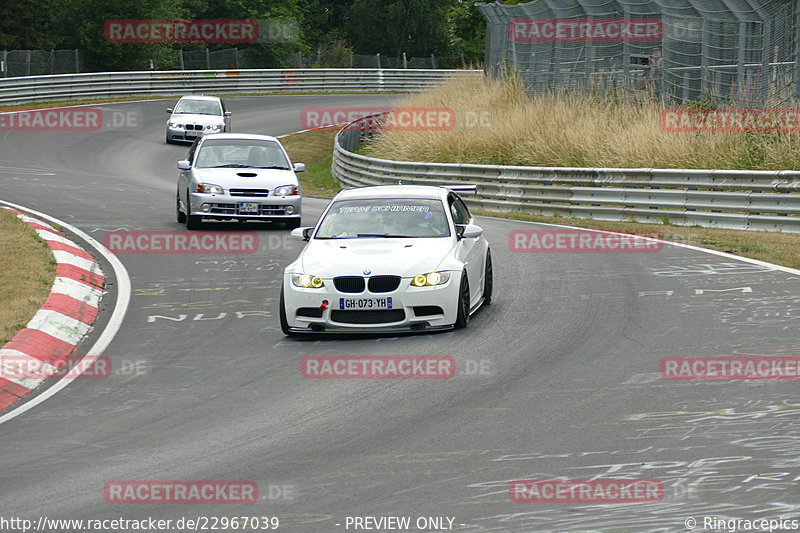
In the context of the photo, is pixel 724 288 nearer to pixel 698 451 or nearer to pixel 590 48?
pixel 698 451

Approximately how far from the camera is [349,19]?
88.8 meters

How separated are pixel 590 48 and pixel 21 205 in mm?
15529

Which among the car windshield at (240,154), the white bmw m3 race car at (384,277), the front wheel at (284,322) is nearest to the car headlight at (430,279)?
the white bmw m3 race car at (384,277)

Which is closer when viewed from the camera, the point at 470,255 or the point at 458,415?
the point at 458,415

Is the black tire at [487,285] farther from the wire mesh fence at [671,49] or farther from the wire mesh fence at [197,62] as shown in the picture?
the wire mesh fence at [197,62]

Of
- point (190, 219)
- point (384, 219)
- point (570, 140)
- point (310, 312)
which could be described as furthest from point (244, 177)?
point (570, 140)

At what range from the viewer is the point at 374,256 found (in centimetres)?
1123

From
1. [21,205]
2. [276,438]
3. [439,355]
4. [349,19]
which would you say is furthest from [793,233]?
[349,19]

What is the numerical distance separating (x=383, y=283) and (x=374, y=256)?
0.45 metres

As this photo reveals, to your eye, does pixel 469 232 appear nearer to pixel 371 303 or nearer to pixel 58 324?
pixel 371 303

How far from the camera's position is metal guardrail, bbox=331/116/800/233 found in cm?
1902

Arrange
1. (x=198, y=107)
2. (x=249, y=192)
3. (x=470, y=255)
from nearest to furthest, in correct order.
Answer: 1. (x=470, y=255)
2. (x=249, y=192)
3. (x=198, y=107)

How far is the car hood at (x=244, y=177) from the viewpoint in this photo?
19.3m

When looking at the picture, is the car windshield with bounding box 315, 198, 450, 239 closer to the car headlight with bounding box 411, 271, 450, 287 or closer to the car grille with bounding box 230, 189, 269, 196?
the car headlight with bounding box 411, 271, 450, 287
